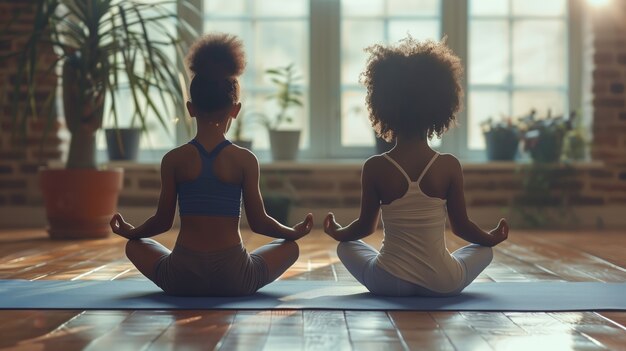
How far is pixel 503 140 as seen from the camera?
5.54 metres

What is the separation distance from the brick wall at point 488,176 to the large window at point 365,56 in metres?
0.33

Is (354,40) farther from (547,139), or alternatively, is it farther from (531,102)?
(547,139)

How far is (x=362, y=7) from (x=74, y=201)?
2549mm

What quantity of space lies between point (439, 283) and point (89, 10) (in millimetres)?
2751

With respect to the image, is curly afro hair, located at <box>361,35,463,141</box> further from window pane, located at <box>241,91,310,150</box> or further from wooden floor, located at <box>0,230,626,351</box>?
window pane, located at <box>241,91,310,150</box>

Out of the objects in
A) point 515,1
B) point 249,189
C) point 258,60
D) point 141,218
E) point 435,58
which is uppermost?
point 515,1

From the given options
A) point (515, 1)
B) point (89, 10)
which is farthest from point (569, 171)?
point (89, 10)

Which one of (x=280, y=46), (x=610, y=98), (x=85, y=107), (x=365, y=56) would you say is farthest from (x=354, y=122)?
(x=85, y=107)

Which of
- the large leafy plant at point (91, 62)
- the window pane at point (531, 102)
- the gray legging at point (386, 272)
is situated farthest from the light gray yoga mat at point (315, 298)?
the window pane at point (531, 102)

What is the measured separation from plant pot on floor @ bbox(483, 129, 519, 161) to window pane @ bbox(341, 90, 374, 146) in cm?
81

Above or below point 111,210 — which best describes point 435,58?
above

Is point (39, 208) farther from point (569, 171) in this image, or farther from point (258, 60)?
point (569, 171)

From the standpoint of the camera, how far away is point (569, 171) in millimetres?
5461

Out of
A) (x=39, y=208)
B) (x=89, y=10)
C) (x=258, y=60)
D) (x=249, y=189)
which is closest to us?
(x=249, y=189)
